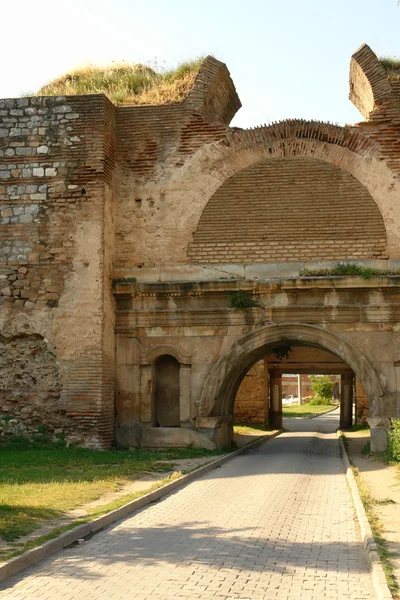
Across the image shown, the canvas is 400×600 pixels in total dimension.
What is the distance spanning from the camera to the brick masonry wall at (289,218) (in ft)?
49.9

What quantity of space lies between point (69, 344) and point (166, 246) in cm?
273

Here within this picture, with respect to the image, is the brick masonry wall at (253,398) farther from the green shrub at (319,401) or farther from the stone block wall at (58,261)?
the green shrub at (319,401)

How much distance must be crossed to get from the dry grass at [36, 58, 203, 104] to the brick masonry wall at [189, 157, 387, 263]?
243cm

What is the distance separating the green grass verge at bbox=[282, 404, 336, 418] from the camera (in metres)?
40.9

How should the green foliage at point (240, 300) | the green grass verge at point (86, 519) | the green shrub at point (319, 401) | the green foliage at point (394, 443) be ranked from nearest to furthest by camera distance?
the green grass verge at point (86, 519)
the green foliage at point (394, 443)
the green foliage at point (240, 300)
the green shrub at point (319, 401)

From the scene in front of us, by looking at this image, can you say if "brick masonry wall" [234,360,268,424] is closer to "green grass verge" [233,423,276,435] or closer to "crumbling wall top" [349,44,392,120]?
"green grass verge" [233,423,276,435]

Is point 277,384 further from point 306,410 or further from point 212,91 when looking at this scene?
point 306,410

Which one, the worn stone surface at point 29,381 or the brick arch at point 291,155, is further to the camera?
the brick arch at point 291,155

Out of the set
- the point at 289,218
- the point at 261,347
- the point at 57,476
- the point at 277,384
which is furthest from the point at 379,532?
the point at 277,384

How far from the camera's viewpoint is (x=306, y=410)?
4631cm

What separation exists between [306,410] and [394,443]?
3395 centimetres

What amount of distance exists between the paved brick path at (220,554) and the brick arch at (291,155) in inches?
268

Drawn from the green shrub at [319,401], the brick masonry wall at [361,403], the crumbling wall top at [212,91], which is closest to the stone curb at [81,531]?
the crumbling wall top at [212,91]

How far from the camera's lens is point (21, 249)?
15234mm
